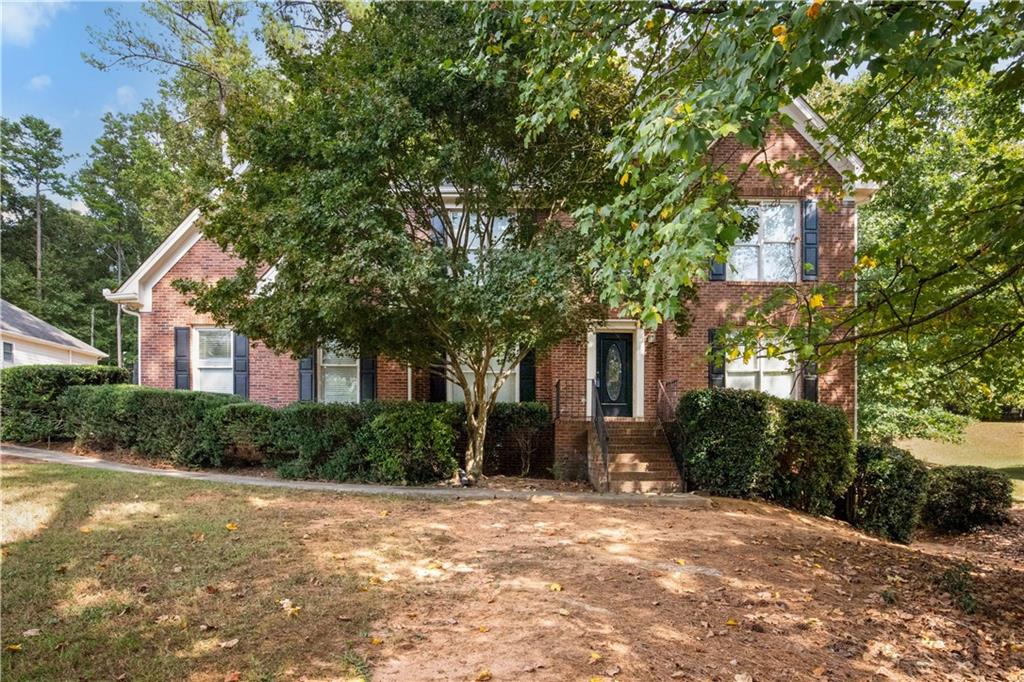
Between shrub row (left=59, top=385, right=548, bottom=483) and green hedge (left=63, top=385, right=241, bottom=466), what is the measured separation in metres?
0.02

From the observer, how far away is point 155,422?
36.8 ft

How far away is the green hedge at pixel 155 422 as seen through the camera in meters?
10.8

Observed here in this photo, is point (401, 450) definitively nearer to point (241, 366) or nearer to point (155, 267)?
point (241, 366)

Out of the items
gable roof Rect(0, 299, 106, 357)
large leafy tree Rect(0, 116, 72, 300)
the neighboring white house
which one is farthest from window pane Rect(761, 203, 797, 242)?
large leafy tree Rect(0, 116, 72, 300)

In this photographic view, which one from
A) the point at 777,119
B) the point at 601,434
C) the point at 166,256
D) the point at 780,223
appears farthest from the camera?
the point at 166,256

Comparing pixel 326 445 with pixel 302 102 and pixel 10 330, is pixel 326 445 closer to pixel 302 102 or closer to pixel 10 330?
pixel 302 102

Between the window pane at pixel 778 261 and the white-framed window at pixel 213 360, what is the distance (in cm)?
1312

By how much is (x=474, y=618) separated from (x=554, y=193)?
7.29 metres

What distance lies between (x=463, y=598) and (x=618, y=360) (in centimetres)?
951

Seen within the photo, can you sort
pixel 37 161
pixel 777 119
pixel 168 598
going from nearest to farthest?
pixel 168 598 → pixel 777 119 → pixel 37 161

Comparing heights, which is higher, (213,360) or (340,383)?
(213,360)

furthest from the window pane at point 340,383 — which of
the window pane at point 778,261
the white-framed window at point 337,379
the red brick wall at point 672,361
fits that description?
the window pane at point 778,261

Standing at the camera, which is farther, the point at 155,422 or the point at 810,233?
the point at 810,233

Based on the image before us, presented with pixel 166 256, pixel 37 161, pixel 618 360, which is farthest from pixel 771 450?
pixel 37 161
